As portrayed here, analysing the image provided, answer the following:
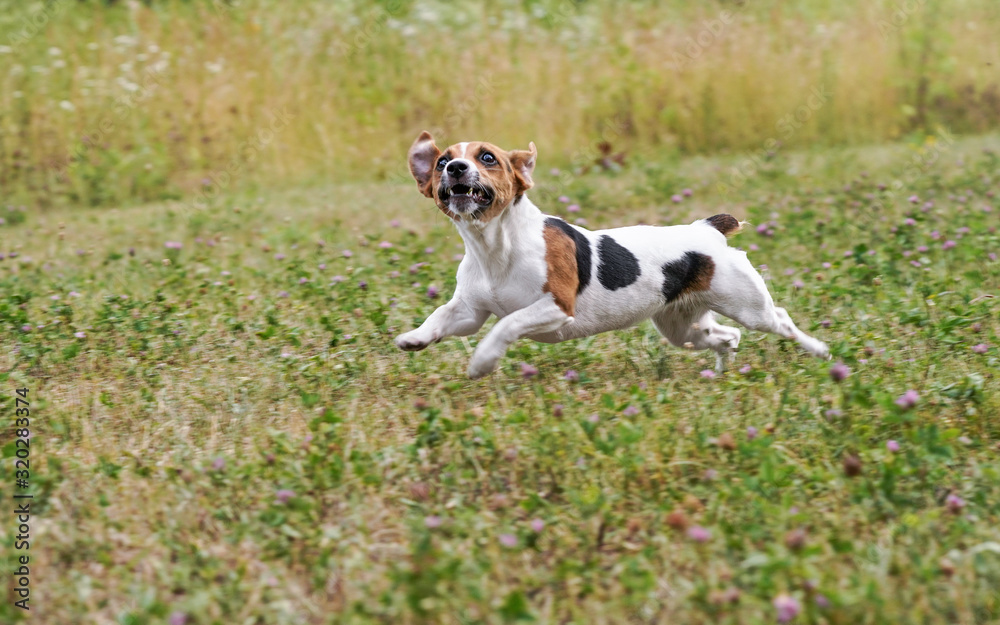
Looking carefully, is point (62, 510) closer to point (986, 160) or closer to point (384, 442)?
point (384, 442)

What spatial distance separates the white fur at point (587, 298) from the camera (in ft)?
13.5

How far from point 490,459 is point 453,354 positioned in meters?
1.40

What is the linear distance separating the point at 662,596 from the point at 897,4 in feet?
36.2

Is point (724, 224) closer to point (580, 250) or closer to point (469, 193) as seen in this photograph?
point (580, 250)

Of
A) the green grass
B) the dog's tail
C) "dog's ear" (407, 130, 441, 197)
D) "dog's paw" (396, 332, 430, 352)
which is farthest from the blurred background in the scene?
"dog's paw" (396, 332, 430, 352)

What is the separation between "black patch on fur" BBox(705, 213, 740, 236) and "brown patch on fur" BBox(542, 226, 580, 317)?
31.8 inches

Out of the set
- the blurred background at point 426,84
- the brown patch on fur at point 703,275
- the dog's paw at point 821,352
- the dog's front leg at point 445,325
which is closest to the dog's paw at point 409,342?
the dog's front leg at point 445,325

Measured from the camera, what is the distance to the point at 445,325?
429cm

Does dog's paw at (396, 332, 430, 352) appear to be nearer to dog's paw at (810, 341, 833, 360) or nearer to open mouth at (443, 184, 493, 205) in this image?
open mouth at (443, 184, 493, 205)

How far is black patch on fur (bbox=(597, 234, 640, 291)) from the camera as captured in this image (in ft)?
14.3

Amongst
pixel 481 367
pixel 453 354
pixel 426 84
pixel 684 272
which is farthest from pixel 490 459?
pixel 426 84

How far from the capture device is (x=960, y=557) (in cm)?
279

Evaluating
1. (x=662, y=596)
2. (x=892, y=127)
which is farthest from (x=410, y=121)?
(x=662, y=596)

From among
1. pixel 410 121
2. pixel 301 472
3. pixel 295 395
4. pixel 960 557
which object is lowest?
pixel 410 121
